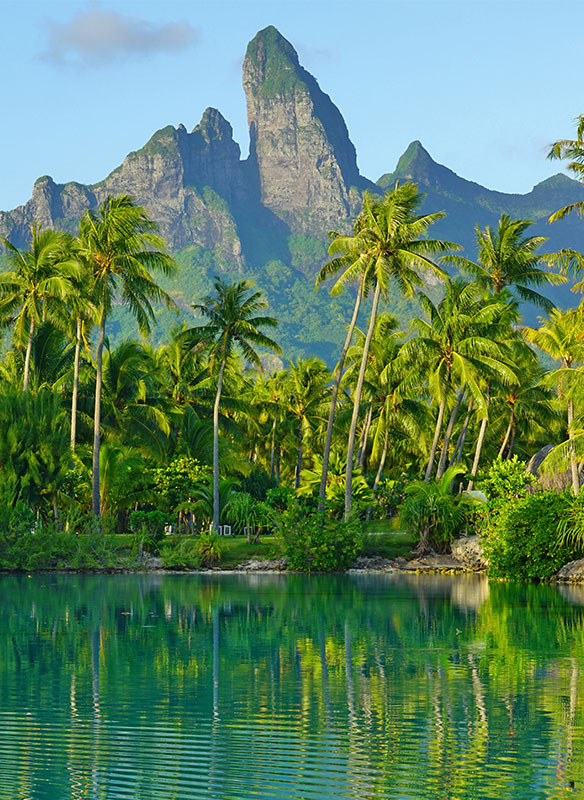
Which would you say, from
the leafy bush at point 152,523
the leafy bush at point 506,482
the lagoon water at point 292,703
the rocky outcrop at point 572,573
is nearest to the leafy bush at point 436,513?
the leafy bush at point 506,482

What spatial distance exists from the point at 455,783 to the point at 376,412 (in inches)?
1911

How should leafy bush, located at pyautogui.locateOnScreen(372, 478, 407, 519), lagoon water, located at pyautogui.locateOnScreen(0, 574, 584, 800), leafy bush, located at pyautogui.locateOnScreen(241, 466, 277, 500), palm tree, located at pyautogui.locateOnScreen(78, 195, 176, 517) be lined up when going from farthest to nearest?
leafy bush, located at pyautogui.locateOnScreen(241, 466, 277, 500), leafy bush, located at pyautogui.locateOnScreen(372, 478, 407, 519), palm tree, located at pyautogui.locateOnScreen(78, 195, 176, 517), lagoon water, located at pyautogui.locateOnScreen(0, 574, 584, 800)

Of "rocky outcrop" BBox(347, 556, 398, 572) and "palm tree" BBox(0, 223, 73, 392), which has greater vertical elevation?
"palm tree" BBox(0, 223, 73, 392)

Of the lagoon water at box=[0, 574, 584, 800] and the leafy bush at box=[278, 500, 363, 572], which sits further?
the leafy bush at box=[278, 500, 363, 572]

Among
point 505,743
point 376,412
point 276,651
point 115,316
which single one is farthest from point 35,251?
point 115,316

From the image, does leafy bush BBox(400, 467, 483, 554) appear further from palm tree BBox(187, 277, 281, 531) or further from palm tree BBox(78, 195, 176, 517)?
palm tree BBox(78, 195, 176, 517)

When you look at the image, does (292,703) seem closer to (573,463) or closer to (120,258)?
(573,463)

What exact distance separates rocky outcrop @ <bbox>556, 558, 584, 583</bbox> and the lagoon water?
381 inches

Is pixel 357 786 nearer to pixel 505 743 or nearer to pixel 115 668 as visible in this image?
pixel 505 743

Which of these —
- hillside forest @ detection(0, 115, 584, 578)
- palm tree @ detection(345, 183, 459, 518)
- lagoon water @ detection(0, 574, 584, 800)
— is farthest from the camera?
palm tree @ detection(345, 183, 459, 518)

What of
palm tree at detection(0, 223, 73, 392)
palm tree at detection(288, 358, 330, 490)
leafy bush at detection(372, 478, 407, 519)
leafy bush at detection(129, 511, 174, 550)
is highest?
palm tree at detection(0, 223, 73, 392)

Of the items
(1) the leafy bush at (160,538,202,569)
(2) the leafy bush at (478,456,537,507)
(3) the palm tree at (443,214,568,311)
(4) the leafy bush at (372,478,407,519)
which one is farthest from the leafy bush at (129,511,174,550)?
(3) the palm tree at (443,214,568,311)

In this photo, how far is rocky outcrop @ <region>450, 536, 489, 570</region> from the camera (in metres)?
39.2

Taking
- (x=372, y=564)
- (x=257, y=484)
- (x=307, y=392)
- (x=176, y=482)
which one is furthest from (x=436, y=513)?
(x=307, y=392)
